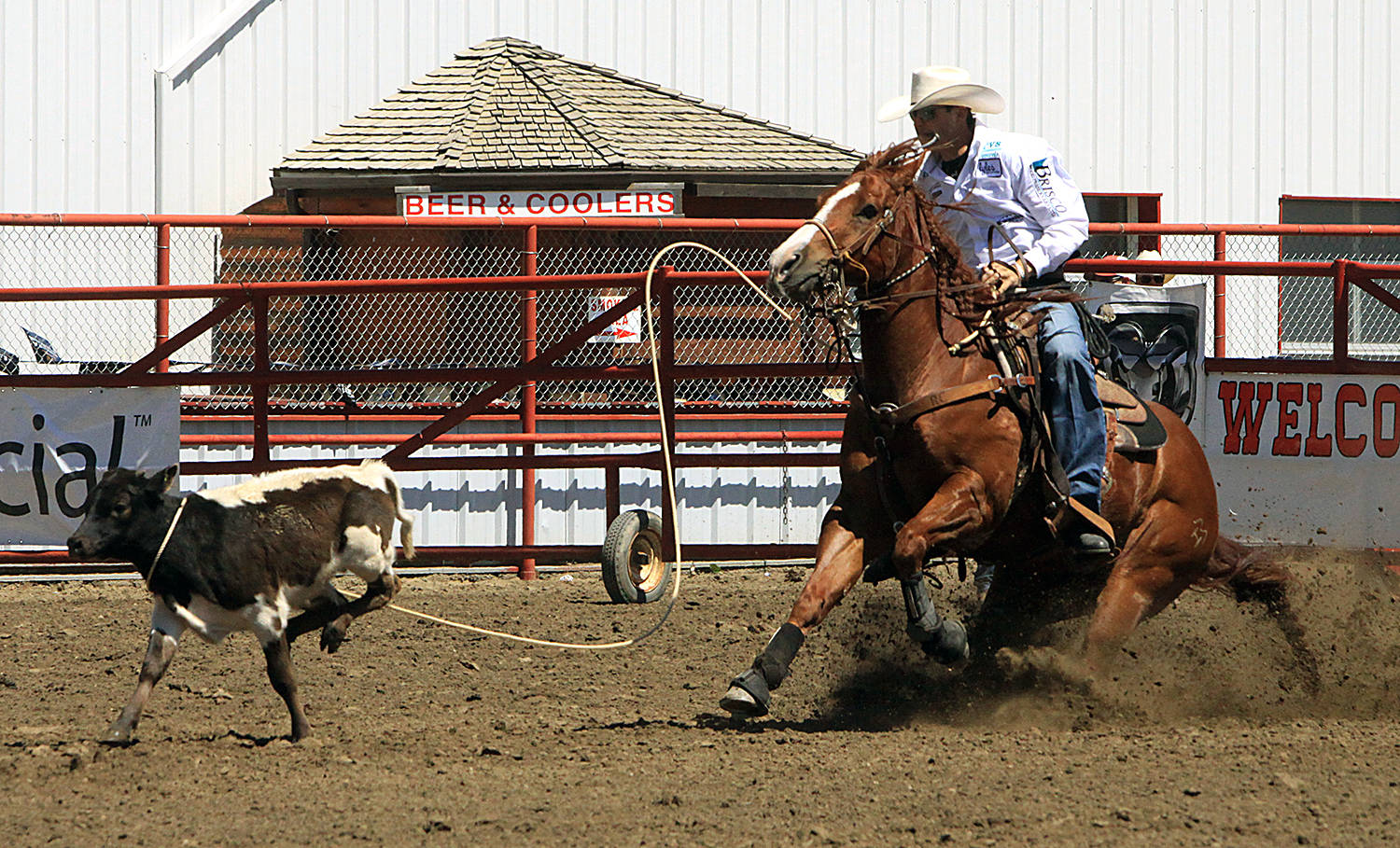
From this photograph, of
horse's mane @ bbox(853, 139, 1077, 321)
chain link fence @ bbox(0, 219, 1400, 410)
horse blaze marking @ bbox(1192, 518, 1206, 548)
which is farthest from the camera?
chain link fence @ bbox(0, 219, 1400, 410)

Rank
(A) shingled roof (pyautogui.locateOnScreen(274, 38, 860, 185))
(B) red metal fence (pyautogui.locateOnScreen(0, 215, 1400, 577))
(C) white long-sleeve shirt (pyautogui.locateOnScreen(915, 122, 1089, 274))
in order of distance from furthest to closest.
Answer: (A) shingled roof (pyautogui.locateOnScreen(274, 38, 860, 185)) → (B) red metal fence (pyautogui.locateOnScreen(0, 215, 1400, 577)) → (C) white long-sleeve shirt (pyautogui.locateOnScreen(915, 122, 1089, 274))

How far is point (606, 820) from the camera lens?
4188mm

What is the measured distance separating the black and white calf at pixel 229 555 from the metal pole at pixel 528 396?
340 centimetres

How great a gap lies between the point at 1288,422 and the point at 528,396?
467cm

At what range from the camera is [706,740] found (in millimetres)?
5227

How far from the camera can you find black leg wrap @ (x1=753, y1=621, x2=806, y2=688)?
17.2 ft

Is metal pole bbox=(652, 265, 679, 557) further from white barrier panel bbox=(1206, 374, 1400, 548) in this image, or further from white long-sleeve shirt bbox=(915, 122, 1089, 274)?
white barrier panel bbox=(1206, 374, 1400, 548)

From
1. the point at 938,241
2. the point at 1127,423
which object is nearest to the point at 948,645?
the point at 1127,423

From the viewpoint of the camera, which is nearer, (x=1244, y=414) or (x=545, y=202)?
(x=1244, y=414)

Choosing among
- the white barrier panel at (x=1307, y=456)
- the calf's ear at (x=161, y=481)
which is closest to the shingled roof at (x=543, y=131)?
the white barrier panel at (x=1307, y=456)

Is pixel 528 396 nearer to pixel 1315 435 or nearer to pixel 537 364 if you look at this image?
pixel 537 364

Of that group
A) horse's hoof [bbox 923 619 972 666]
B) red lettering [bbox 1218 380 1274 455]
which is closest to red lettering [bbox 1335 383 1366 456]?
red lettering [bbox 1218 380 1274 455]

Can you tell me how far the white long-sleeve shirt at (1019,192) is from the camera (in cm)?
586

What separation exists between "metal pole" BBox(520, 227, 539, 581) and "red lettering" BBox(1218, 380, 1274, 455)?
4223 millimetres
